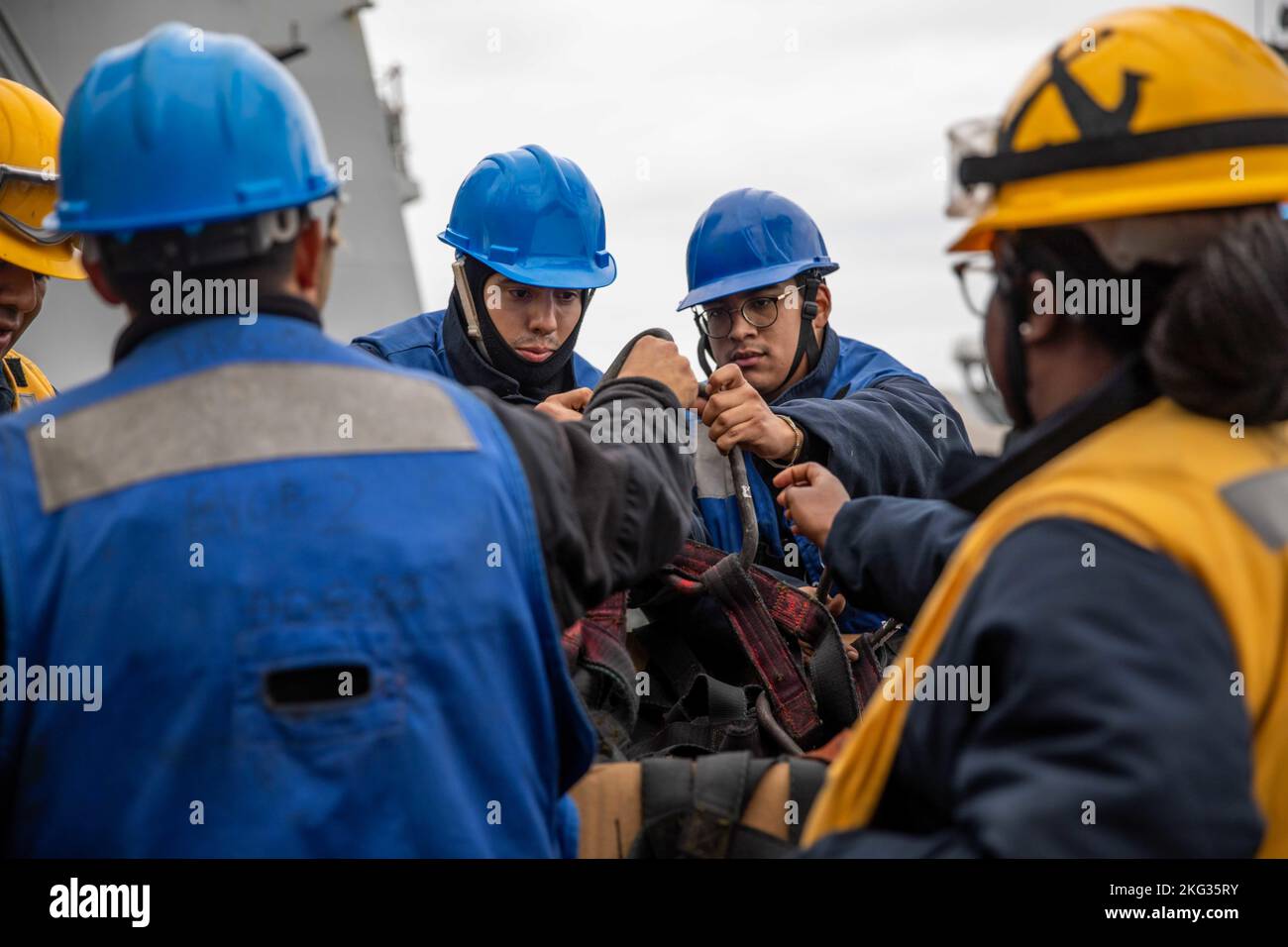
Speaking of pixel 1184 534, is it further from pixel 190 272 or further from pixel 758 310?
pixel 758 310

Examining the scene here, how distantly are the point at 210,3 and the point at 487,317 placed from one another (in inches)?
315

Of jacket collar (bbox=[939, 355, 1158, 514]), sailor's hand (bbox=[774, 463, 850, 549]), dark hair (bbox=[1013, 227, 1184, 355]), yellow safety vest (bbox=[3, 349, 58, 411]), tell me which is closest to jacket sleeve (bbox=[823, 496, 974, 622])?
sailor's hand (bbox=[774, 463, 850, 549])

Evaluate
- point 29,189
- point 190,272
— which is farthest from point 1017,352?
point 29,189

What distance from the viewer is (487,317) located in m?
4.41

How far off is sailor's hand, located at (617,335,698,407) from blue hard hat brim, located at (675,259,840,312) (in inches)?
67.6

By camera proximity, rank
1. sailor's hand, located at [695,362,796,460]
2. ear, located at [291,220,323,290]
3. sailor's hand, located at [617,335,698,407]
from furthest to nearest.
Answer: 1. sailor's hand, located at [695,362,796,460]
2. sailor's hand, located at [617,335,698,407]
3. ear, located at [291,220,323,290]

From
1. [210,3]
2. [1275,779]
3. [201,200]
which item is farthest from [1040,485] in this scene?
[210,3]

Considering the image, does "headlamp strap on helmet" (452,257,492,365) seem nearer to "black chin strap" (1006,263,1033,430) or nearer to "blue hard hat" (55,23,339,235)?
"blue hard hat" (55,23,339,235)

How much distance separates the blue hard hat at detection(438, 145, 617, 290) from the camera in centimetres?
440

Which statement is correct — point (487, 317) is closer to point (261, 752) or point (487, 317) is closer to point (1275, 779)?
point (261, 752)

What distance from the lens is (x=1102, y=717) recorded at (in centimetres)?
137

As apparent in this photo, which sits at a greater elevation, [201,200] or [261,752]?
[201,200]

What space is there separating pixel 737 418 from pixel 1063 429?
1.77 meters

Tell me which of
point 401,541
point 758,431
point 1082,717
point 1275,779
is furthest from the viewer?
point 758,431
